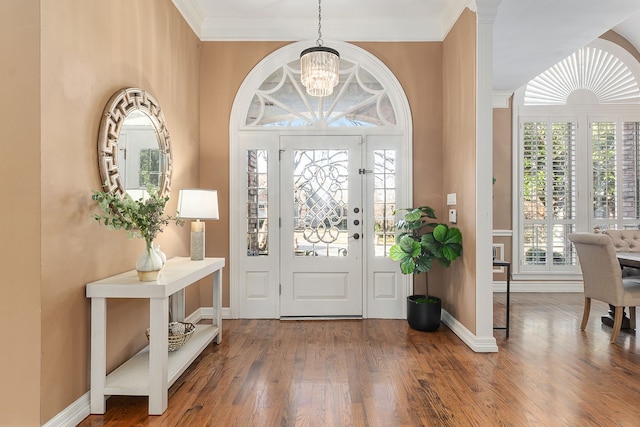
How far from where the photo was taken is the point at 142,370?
7.70ft

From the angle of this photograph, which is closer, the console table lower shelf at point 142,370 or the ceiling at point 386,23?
the console table lower shelf at point 142,370

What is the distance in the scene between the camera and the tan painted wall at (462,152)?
3234 millimetres

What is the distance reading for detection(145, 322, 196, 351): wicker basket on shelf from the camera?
2.64 meters

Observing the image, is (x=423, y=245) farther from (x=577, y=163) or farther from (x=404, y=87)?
(x=577, y=163)

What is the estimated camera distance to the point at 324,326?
149 inches

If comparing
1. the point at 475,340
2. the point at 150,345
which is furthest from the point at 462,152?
the point at 150,345

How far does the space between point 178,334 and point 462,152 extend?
286 cm

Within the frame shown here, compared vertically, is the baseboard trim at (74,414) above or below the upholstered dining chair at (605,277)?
below

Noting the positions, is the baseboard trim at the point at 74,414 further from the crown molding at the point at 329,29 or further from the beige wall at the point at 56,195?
the crown molding at the point at 329,29

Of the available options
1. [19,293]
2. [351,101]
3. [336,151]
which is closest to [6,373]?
[19,293]

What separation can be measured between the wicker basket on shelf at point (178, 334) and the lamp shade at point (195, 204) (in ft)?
2.82

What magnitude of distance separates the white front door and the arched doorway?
0.04ft

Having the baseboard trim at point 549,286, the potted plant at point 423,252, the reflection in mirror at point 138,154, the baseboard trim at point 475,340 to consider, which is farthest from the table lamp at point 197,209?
the baseboard trim at point 549,286

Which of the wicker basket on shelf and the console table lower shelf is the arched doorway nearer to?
the wicker basket on shelf
